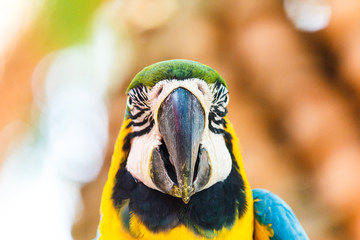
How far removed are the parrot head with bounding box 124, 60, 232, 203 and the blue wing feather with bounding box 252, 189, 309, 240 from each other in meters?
0.30

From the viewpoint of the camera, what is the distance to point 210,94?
4.18ft

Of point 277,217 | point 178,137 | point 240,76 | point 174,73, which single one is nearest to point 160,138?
point 178,137

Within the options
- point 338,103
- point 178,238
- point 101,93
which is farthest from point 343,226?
point 101,93

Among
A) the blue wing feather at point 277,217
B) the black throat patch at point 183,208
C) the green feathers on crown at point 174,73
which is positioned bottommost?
the blue wing feather at point 277,217

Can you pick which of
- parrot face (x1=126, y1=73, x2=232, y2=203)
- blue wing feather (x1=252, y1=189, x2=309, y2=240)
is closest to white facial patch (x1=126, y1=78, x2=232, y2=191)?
parrot face (x1=126, y1=73, x2=232, y2=203)

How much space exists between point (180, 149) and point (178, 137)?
40 mm

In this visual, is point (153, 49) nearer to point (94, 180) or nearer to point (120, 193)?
point (94, 180)

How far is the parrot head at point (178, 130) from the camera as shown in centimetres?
112

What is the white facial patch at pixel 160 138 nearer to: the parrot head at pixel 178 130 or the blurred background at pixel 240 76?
the parrot head at pixel 178 130

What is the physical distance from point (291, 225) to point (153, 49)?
2.21 meters

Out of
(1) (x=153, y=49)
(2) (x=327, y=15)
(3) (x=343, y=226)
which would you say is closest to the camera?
(3) (x=343, y=226)

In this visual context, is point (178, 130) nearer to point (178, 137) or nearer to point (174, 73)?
point (178, 137)

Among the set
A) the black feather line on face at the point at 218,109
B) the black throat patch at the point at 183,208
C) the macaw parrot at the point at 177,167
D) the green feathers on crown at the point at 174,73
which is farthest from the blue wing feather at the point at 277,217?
the green feathers on crown at the point at 174,73

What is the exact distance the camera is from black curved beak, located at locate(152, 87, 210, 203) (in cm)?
111
